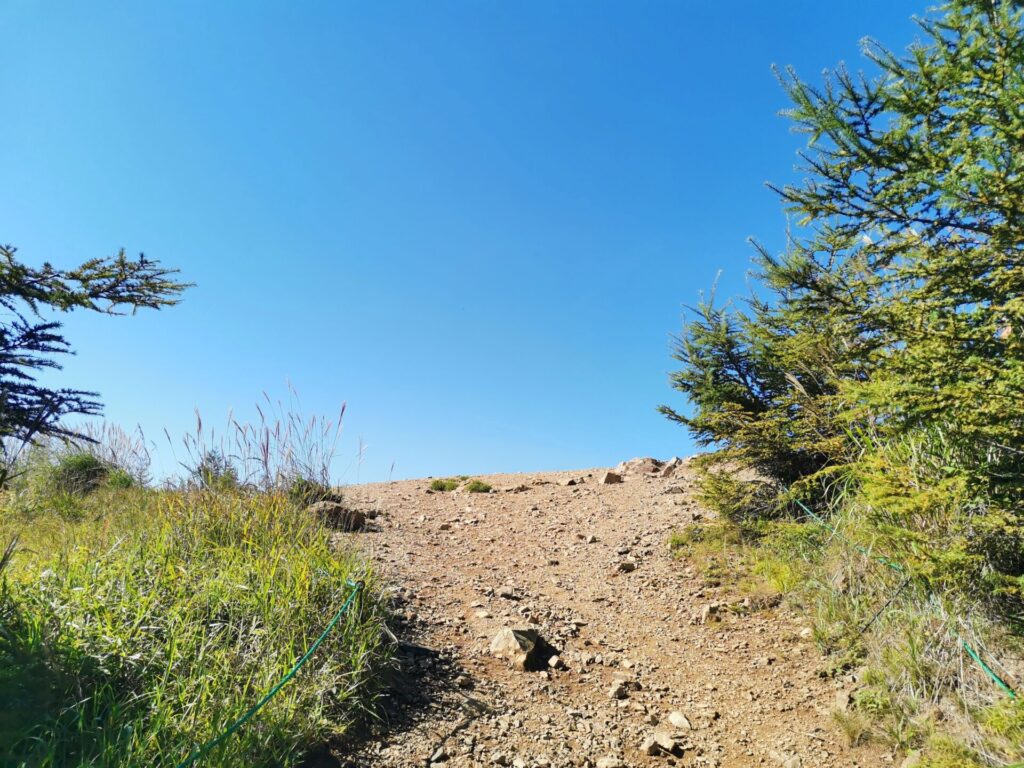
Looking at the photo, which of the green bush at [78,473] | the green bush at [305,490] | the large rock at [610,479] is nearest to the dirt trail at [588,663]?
the green bush at [305,490]

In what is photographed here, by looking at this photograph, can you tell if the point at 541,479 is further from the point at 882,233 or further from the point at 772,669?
→ the point at 882,233

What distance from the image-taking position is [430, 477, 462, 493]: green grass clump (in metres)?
12.6

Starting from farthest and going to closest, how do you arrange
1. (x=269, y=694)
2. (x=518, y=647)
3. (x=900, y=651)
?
1. (x=518, y=647)
2. (x=900, y=651)
3. (x=269, y=694)

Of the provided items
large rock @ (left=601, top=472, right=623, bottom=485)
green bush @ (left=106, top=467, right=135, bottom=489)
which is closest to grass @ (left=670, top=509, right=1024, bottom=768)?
large rock @ (left=601, top=472, right=623, bottom=485)

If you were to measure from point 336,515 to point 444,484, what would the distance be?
601cm

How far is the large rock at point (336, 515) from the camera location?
5947mm

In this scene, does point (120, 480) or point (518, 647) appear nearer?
point (518, 647)

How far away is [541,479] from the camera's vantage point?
12.8 m

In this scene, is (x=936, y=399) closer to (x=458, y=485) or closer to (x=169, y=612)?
(x=169, y=612)

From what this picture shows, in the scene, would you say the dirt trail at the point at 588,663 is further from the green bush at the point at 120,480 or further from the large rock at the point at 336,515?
the green bush at the point at 120,480

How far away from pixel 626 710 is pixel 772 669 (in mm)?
1377

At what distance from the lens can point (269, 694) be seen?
3.14 metres

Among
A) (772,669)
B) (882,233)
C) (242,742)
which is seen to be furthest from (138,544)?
(882,233)

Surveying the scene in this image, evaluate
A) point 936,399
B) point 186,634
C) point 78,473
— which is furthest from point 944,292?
point 78,473
